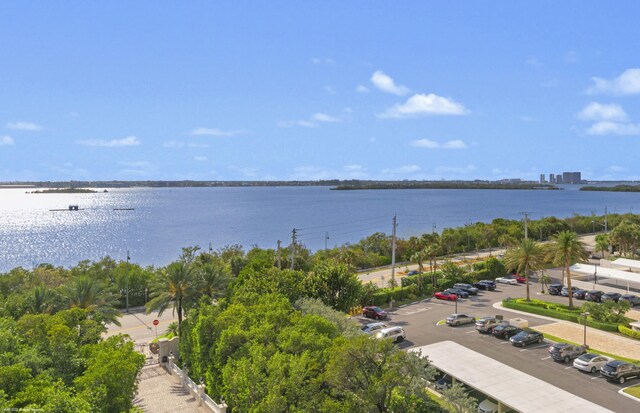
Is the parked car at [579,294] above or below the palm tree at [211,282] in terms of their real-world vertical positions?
below

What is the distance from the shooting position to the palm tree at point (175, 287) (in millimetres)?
37250

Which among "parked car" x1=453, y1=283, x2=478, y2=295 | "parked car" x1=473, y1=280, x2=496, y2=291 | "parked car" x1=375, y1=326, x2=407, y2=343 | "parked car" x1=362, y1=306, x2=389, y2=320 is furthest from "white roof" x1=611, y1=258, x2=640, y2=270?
"parked car" x1=375, y1=326, x2=407, y2=343

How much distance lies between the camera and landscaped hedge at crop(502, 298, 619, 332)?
42.4m

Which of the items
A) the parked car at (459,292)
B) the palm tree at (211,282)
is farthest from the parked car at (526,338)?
the palm tree at (211,282)

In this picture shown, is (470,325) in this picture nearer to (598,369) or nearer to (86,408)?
(598,369)

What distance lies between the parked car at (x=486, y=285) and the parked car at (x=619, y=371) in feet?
93.0

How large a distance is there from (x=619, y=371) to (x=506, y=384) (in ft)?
32.4

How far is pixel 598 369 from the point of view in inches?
1266

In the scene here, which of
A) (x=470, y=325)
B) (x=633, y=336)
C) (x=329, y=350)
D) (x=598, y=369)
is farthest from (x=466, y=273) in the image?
(x=329, y=350)

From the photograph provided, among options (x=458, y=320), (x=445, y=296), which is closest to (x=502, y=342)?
(x=458, y=320)

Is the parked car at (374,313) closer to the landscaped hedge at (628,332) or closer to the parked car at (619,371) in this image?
the parked car at (619,371)

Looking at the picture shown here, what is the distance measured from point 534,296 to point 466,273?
30.1 feet

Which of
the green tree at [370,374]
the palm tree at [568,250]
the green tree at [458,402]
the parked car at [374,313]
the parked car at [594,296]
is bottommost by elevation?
the parked car at [374,313]

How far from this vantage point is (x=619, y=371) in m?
30.4
